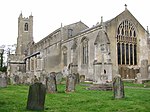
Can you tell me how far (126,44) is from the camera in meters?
40.7

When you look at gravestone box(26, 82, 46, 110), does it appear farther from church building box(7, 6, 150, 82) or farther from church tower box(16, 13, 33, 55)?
church tower box(16, 13, 33, 55)

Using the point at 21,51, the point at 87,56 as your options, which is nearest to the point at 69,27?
the point at 87,56

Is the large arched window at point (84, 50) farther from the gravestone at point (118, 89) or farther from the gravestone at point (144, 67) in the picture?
the gravestone at point (118, 89)

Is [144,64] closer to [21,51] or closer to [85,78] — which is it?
[85,78]

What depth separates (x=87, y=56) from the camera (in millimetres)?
42625

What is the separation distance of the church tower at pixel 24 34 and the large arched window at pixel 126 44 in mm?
41040

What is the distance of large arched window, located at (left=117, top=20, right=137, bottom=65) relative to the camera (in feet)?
131

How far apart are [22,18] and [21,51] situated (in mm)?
10102

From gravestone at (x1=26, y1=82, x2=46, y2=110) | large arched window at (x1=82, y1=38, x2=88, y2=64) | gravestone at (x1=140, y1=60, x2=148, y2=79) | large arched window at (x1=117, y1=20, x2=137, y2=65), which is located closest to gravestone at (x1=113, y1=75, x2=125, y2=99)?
gravestone at (x1=26, y1=82, x2=46, y2=110)

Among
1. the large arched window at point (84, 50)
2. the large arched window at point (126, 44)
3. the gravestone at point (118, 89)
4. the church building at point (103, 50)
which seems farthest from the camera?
the large arched window at point (84, 50)

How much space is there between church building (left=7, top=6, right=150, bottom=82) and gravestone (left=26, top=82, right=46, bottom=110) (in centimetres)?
2232

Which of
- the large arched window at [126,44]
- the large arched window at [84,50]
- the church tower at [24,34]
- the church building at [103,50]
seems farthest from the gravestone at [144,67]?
the church tower at [24,34]

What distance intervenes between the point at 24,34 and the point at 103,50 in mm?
46076

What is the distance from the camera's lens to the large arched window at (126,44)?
131ft
